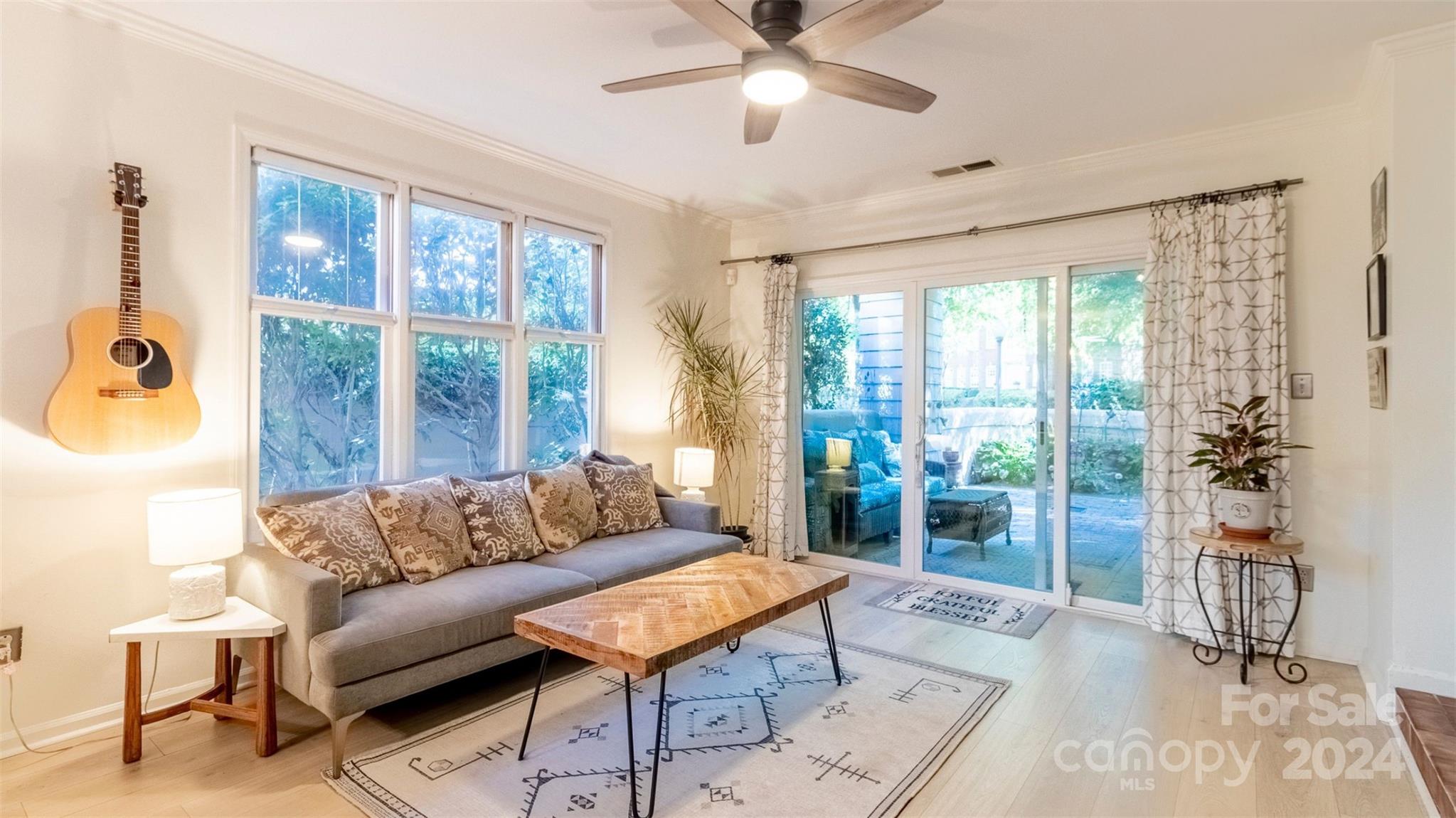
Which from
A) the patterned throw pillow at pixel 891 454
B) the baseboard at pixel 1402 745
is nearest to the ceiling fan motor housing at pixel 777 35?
the patterned throw pillow at pixel 891 454

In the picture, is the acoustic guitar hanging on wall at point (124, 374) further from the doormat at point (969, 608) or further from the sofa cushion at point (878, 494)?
the sofa cushion at point (878, 494)

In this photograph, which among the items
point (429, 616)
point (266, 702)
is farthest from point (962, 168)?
point (266, 702)

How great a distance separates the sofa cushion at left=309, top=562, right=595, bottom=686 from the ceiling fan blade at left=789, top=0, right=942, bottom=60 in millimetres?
2353

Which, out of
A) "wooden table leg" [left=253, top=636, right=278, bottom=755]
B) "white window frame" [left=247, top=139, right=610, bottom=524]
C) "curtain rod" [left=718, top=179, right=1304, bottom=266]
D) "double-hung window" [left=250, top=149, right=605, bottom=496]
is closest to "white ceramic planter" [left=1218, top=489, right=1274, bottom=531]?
"curtain rod" [left=718, top=179, right=1304, bottom=266]

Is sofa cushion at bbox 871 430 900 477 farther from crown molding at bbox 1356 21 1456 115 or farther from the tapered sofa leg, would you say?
the tapered sofa leg

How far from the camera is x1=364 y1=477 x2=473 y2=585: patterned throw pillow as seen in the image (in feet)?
9.58

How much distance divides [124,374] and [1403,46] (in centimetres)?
508

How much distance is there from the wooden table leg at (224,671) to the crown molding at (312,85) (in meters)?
2.37

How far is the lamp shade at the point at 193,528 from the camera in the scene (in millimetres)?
2355

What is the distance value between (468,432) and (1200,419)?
3.96 metres

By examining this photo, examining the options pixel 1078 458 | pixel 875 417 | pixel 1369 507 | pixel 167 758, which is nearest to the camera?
pixel 167 758

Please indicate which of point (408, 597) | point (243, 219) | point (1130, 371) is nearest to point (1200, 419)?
point (1130, 371)

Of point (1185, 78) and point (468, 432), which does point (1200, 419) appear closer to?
point (1185, 78)

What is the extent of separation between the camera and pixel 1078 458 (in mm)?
4117
